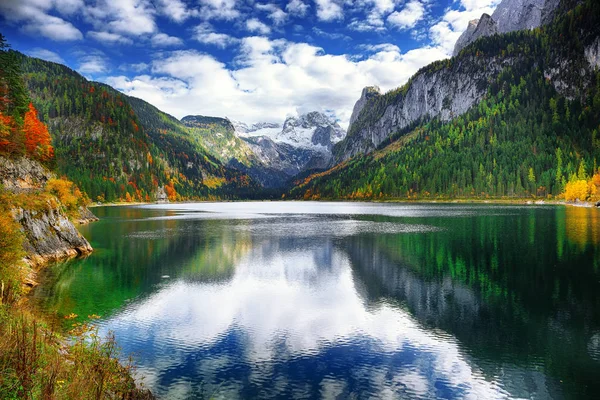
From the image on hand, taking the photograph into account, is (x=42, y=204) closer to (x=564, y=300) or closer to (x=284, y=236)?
(x=284, y=236)

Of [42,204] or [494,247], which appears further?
[494,247]

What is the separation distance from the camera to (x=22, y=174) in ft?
231

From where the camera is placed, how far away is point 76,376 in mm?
12531

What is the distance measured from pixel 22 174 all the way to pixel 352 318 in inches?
2861

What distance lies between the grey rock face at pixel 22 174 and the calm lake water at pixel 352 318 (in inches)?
994

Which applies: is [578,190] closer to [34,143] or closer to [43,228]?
[43,228]

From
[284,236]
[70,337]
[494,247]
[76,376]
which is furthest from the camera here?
[284,236]

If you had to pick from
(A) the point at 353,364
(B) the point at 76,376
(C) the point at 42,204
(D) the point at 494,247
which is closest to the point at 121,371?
(B) the point at 76,376

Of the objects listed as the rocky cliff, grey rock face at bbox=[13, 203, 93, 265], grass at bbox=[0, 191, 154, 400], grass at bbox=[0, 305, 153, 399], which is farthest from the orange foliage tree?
grass at bbox=[0, 305, 153, 399]

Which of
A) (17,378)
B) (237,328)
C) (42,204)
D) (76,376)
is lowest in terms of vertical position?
(237,328)

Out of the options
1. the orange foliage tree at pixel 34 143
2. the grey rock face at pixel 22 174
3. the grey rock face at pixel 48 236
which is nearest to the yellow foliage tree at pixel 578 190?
the grey rock face at pixel 48 236

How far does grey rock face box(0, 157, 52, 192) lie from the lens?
62.5m

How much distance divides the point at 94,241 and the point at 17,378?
59.6m

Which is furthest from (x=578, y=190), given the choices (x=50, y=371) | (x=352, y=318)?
(x=50, y=371)
